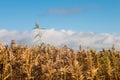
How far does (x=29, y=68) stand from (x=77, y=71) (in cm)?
541

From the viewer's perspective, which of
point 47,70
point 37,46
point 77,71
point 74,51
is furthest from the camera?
point 37,46

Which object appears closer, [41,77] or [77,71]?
[77,71]

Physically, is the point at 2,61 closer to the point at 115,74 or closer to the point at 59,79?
the point at 59,79

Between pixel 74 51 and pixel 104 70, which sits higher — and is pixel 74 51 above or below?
above

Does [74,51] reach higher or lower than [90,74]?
higher

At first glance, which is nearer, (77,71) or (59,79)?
(77,71)

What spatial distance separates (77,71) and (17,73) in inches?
271

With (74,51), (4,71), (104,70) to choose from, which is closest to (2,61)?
(4,71)

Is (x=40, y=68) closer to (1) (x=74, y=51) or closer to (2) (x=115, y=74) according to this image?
(2) (x=115, y=74)

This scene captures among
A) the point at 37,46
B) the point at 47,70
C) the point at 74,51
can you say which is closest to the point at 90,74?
the point at 47,70

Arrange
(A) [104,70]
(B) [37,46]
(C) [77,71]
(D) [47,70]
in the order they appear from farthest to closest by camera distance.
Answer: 1. (B) [37,46]
2. (A) [104,70]
3. (D) [47,70]
4. (C) [77,71]

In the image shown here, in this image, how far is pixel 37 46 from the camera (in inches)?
2419

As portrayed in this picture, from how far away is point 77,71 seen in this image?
1359 inches

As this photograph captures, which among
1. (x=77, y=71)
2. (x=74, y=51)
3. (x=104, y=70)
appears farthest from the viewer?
(x=74, y=51)
